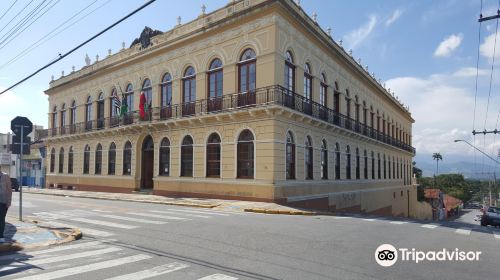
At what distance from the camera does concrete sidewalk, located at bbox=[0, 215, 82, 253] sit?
796 cm

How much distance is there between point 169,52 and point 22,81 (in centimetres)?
1120

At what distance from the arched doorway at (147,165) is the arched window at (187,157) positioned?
4.50m

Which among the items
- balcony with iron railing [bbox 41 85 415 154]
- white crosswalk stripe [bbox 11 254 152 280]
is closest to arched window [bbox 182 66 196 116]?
balcony with iron railing [bbox 41 85 415 154]

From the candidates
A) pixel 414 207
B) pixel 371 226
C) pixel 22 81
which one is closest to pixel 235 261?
pixel 371 226

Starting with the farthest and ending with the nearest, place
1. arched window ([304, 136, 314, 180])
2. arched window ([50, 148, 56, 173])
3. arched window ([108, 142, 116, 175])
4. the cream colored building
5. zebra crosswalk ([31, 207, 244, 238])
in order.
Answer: arched window ([50, 148, 56, 173])
arched window ([108, 142, 116, 175])
arched window ([304, 136, 314, 180])
the cream colored building
zebra crosswalk ([31, 207, 244, 238])

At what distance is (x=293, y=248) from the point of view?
790cm

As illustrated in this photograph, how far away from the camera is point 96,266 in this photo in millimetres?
6422

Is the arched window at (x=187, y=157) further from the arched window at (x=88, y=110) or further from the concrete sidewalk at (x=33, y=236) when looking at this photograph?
the arched window at (x=88, y=110)

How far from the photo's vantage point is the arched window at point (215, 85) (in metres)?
21.5

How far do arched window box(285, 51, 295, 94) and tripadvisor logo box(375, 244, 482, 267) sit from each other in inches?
524

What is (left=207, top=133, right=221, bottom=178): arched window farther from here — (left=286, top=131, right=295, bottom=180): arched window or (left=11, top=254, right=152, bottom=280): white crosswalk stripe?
(left=11, top=254, right=152, bottom=280): white crosswalk stripe

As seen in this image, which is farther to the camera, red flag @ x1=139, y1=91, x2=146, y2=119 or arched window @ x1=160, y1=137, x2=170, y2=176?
red flag @ x1=139, y1=91, x2=146, y2=119

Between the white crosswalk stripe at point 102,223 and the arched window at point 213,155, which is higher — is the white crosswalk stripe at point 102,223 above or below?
below

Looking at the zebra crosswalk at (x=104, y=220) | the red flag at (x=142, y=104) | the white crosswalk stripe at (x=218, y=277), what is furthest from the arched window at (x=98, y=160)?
the white crosswalk stripe at (x=218, y=277)
